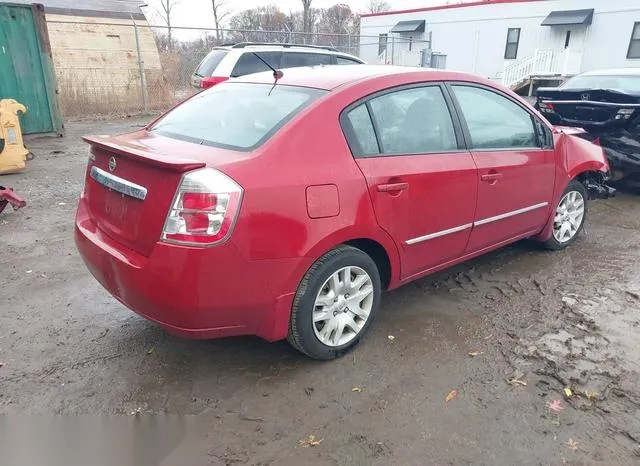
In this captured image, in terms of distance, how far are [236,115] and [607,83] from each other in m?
6.59

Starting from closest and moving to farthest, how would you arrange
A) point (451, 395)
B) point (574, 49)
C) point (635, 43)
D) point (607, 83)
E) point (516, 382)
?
point (451, 395), point (516, 382), point (607, 83), point (635, 43), point (574, 49)

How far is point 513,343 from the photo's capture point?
3287mm

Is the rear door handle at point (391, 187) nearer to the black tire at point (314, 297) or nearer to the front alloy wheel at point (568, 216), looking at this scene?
the black tire at point (314, 297)

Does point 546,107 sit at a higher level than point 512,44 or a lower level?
lower

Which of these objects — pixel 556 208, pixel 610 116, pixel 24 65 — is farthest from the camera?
pixel 24 65

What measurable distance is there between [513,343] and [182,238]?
221cm

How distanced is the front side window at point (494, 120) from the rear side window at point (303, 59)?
24.4 feet

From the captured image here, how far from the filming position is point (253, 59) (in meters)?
10.3

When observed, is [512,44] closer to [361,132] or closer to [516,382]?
[361,132]

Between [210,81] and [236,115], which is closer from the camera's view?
[236,115]

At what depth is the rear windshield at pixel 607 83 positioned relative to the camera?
7109 mm

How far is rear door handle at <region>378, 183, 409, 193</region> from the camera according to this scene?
302 centimetres

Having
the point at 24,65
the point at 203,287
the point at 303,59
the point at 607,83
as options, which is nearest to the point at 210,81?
the point at 303,59

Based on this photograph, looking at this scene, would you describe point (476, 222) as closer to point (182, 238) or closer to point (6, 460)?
point (182, 238)
